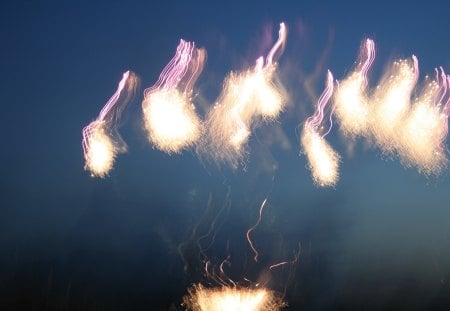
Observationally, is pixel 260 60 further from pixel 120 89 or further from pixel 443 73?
pixel 443 73

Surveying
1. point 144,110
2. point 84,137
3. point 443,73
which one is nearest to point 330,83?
point 443,73

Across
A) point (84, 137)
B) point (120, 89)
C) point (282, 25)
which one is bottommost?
point (84, 137)

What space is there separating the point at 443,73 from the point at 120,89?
34.2 feet

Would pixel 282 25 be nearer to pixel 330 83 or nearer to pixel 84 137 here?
pixel 330 83

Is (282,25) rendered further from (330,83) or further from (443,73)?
(443,73)

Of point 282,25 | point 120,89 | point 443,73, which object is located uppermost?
point 282,25

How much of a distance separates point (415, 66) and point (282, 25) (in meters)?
4.59

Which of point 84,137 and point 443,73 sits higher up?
point 84,137

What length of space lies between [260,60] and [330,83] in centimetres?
247

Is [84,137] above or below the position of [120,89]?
below

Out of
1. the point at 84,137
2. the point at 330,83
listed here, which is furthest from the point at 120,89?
the point at 330,83

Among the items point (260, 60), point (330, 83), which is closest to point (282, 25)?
point (260, 60)

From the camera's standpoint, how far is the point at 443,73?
28.6 feet

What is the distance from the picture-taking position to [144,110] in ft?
29.6
